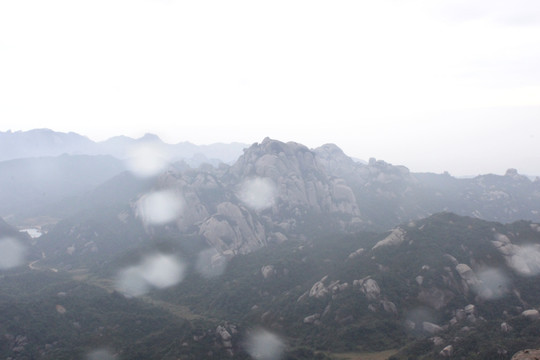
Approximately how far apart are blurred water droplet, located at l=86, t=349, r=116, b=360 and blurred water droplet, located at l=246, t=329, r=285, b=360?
1566 inches

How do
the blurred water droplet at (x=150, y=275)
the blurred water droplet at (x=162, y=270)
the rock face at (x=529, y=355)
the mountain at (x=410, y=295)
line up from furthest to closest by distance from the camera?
the blurred water droplet at (x=162, y=270) → the blurred water droplet at (x=150, y=275) → the mountain at (x=410, y=295) → the rock face at (x=529, y=355)

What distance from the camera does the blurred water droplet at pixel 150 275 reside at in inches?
7156

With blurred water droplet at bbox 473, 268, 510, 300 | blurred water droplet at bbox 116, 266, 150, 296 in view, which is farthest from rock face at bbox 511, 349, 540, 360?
blurred water droplet at bbox 116, 266, 150, 296

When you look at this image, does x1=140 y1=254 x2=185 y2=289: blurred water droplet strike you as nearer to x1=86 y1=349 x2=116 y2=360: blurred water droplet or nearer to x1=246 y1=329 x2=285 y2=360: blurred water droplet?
x1=86 y1=349 x2=116 y2=360: blurred water droplet

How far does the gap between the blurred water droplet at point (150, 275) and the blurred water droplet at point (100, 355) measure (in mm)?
61570

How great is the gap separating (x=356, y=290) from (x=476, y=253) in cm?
4831

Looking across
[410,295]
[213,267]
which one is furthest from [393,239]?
[213,267]

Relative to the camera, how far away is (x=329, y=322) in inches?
4938

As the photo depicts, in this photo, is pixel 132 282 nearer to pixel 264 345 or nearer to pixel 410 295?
pixel 264 345

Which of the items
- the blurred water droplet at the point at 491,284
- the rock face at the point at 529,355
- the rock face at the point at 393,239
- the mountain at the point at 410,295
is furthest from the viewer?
the rock face at the point at 393,239

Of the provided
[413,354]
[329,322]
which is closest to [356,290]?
[329,322]

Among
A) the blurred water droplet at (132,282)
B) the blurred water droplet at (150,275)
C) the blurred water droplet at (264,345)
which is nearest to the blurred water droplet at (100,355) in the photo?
the blurred water droplet at (264,345)

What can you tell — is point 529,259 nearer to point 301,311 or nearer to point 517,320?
point 517,320

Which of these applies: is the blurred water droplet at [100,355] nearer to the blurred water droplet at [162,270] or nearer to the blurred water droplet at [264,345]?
the blurred water droplet at [264,345]
